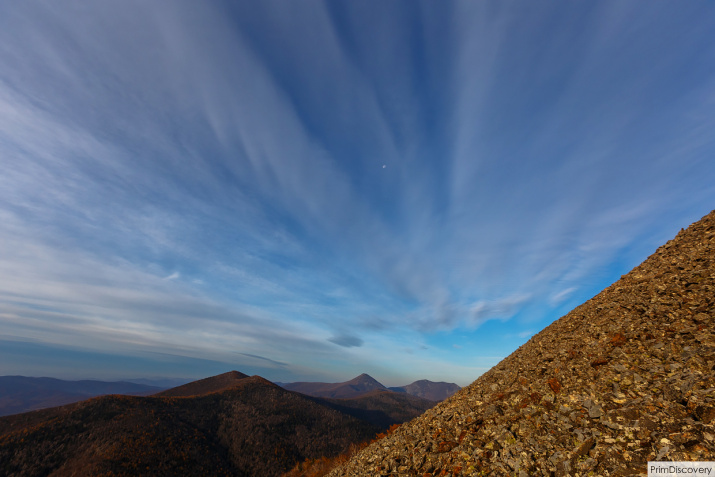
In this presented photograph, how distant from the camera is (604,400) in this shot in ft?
33.5

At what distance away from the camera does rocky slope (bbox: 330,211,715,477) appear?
8148 millimetres

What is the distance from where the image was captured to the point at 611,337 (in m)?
14.2

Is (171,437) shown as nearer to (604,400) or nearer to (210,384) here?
(210,384)

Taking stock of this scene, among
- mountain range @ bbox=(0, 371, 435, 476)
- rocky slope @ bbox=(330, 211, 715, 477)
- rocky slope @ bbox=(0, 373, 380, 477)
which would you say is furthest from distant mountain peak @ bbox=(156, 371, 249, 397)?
rocky slope @ bbox=(330, 211, 715, 477)

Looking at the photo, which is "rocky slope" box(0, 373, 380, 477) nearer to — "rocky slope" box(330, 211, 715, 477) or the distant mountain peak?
the distant mountain peak

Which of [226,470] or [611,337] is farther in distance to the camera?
[226,470]

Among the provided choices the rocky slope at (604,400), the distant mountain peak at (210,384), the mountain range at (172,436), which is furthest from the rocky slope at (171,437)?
the rocky slope at (604,400)

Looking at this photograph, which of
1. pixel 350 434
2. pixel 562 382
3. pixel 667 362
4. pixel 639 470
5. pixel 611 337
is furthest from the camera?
pixel 350 434

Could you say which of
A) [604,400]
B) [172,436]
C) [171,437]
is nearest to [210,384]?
[172,436]

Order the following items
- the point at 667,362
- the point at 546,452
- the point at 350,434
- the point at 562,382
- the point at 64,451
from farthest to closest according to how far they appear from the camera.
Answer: the point at 350,434 → the point at 64,451 → the point at 562,382 → the point at 667,362 → the point at 546,452

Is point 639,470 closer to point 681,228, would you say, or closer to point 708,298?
point 708,298

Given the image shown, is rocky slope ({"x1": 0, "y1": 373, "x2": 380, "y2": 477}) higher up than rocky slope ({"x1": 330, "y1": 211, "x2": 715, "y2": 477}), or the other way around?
rocky slope ({"x1": 330, "y1": 211, "x2": 715, "y2": 477})

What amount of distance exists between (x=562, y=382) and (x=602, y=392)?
2156 mm

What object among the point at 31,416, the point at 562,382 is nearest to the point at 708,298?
the point at 562,382
